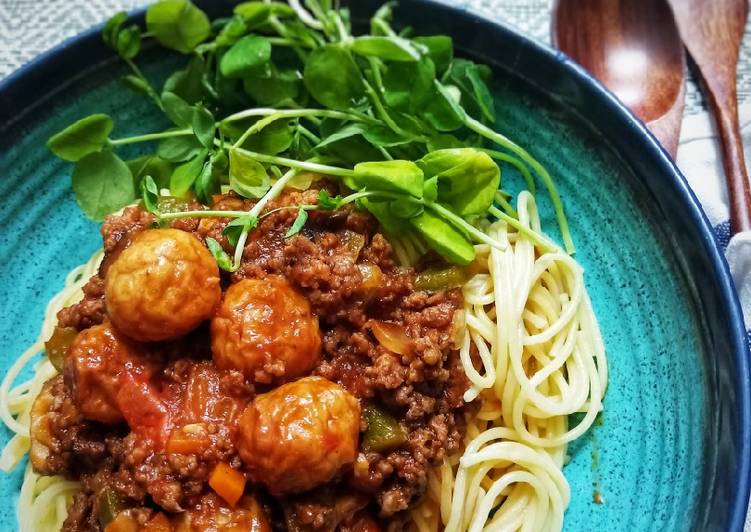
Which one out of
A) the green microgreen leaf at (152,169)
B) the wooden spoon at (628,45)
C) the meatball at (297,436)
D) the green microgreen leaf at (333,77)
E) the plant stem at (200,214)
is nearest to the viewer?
the meatball at (297,436)

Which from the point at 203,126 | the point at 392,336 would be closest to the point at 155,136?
the point at 203,126

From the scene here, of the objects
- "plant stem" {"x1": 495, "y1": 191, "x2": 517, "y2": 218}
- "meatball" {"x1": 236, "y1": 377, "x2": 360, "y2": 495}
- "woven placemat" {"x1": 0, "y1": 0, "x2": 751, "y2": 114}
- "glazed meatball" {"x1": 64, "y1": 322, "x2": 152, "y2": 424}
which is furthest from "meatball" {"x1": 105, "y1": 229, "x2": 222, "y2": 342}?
"woven placemat" {"x1": 0, "y1": 0, "x2": 751, "y2": 114}

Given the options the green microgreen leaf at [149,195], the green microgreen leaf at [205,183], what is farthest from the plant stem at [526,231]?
the green microgreen leaf at [149,195]

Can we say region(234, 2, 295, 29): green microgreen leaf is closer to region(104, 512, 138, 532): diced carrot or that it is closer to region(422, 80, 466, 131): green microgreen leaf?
region(422, 80, 466, 131): green microgreen leaf

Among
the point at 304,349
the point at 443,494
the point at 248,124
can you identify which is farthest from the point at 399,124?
the point at 443,494

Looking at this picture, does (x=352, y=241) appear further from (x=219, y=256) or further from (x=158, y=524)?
(x=158, y=524)

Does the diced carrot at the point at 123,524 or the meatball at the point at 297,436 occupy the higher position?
the meatball at the point at 297,436

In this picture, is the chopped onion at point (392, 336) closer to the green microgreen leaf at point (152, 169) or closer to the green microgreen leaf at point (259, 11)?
the green microgreen leaf at point (152, 169)

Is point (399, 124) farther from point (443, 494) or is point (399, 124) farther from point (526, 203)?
point (443, 494)
